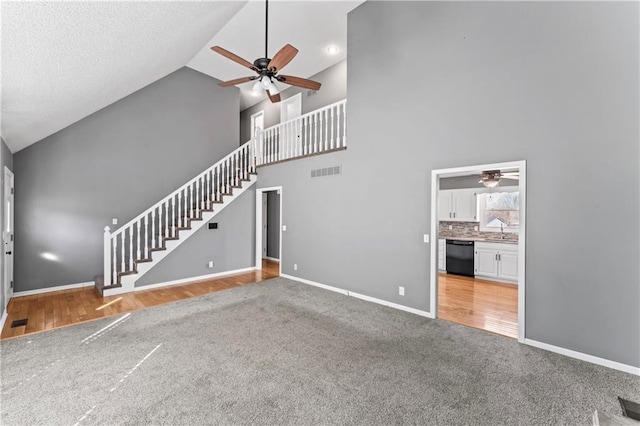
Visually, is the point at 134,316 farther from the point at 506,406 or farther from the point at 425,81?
the point at 425,81

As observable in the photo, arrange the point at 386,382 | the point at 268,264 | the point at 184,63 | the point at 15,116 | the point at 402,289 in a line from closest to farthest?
1. the point at 386,382
2. the point at 15,116
3. the point at 402,289
4. the point at 184,63
5. the point at 268,264

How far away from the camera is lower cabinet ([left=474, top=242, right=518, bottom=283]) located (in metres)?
5.83

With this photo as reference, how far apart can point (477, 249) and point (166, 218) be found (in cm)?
673

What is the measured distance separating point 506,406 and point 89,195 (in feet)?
23.3

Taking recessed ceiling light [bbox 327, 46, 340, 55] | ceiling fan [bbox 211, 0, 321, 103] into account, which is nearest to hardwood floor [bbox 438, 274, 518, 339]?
ceiling fan [bbox 211, 0, 321, 103]

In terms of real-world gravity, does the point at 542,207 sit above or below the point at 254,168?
below

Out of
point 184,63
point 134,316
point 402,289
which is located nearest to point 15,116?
point 134,316

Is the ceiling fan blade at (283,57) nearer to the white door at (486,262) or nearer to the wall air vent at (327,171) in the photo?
the wall air vent at (327,171)

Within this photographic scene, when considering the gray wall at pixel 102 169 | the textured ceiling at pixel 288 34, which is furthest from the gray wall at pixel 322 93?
the gray wall at pixel 102 169

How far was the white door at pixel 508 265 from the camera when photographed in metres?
5.78

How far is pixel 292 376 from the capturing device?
8.34ft

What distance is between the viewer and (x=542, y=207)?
3.12 metres

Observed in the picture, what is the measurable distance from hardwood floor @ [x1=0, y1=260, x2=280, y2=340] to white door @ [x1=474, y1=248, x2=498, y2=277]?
5.03 m

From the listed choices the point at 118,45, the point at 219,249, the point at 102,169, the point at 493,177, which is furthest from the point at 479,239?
the point at 102,169
